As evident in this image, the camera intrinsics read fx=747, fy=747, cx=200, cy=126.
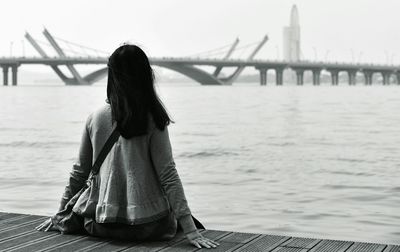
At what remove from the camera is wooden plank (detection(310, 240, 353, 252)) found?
3.97m

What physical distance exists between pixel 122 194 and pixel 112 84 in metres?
0.60

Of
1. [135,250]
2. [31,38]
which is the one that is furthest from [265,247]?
[31,38]

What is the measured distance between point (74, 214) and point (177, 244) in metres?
0.64

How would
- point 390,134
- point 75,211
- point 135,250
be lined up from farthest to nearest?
point 390,134
point 75,211
point 135,250

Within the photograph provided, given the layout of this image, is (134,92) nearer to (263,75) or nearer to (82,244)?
(82,244)

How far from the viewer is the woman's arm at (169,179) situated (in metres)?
3.98

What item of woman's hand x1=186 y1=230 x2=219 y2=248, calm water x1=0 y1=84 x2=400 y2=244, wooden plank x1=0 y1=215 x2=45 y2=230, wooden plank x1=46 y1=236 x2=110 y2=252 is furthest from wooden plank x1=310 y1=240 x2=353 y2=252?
calm water x1=0 y1=84 x2=400 y2=244

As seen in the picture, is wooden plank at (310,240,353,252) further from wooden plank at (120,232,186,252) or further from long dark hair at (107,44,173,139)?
long dark hair at (107,44,173,139)

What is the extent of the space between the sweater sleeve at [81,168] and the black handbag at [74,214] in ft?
0.11

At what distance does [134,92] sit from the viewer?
12.9 ft

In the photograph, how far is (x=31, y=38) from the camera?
99.9 m

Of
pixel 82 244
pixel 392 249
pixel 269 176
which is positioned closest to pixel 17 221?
pixel 82 244

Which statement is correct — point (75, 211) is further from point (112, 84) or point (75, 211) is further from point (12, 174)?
point (12, 174)

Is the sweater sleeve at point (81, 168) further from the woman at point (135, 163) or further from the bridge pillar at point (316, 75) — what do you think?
the bridge pillar at point (316, 75)
